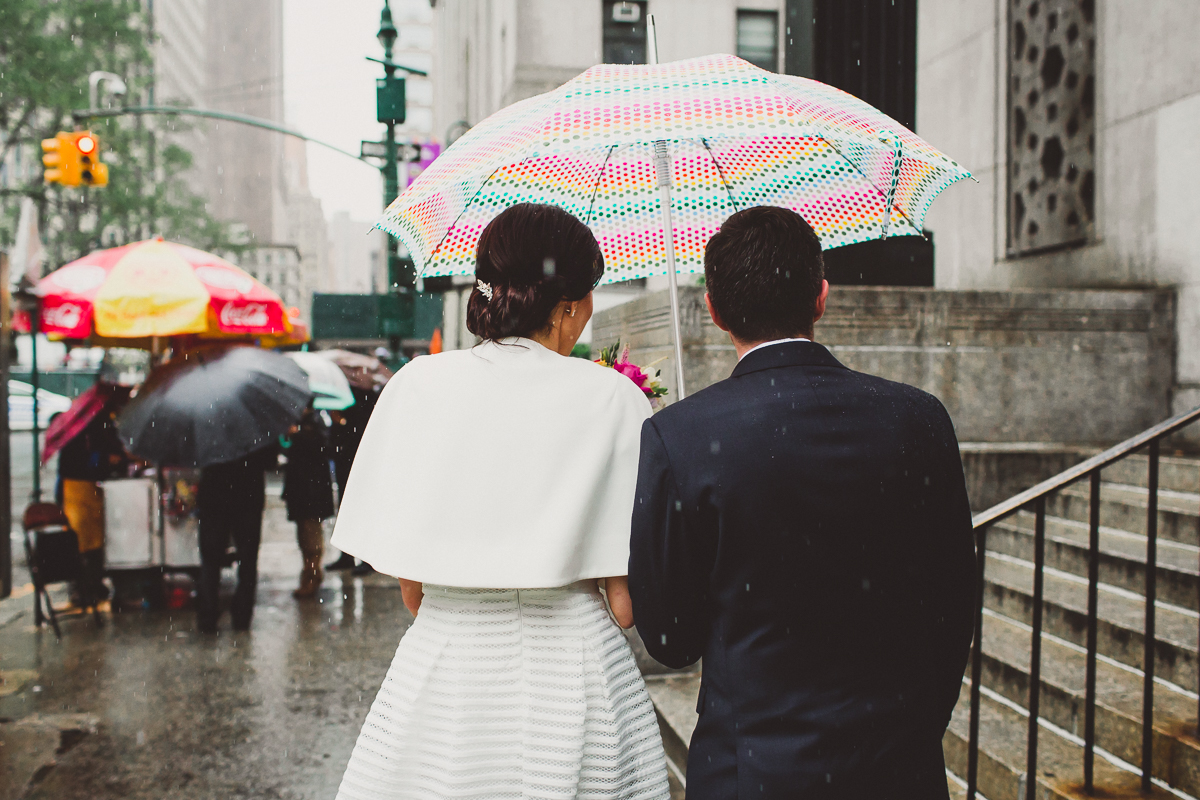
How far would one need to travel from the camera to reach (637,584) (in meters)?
1.88

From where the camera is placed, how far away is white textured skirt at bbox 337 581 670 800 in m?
2.06

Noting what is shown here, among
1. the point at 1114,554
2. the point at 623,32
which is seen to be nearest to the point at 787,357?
the point at 1114,554

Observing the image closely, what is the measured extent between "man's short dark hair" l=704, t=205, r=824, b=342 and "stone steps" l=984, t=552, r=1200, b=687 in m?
3.19

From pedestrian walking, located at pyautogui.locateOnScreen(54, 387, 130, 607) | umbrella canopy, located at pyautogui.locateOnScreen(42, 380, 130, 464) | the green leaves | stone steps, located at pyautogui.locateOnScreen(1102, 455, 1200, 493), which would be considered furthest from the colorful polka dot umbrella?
the green leaves

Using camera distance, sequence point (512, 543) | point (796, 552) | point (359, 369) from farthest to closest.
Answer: point (359, 369) → point (512, 543) → point (796, 552)

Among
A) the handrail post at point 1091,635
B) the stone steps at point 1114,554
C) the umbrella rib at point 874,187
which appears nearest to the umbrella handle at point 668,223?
the umbrella rib at point 874,187

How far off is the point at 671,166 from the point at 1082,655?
330 centimetres

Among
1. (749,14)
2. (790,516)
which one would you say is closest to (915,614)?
(790,516)

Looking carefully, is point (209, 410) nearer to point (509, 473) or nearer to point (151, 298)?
point (151, 298)

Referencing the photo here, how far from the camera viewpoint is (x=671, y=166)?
3.21 metres

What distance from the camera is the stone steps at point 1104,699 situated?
366 centimetres

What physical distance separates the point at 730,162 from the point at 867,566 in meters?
1.92

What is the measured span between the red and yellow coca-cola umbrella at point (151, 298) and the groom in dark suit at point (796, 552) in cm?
599

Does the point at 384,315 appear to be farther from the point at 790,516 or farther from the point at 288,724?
the point at 790,516
